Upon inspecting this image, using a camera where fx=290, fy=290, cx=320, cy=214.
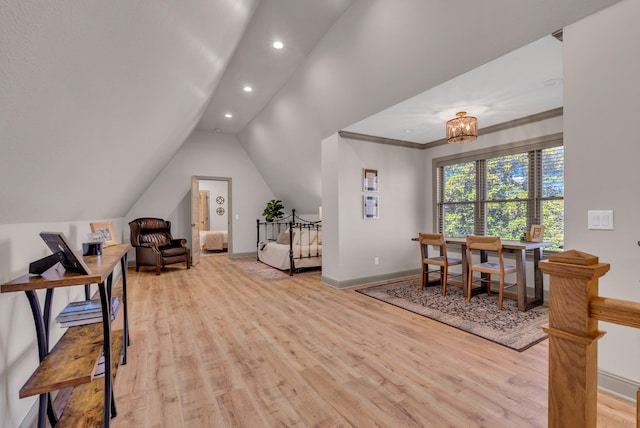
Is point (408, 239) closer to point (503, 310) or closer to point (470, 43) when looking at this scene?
point (503, 310)

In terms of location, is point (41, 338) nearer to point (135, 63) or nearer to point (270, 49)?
point (135, 63)

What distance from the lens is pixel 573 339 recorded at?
818 millimetres

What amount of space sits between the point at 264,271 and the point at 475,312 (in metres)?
3.95

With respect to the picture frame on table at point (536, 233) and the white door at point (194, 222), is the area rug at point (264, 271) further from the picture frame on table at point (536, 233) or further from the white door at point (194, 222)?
the picture frame on table at point (536, 233)

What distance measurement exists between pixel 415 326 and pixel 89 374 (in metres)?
2.74

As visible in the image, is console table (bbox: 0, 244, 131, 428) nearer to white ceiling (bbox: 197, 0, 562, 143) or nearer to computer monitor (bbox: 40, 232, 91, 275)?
computer monitor (bbox: 40, 232, 91, 275)

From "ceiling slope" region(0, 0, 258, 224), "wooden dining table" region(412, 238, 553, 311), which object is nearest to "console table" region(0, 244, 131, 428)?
"ceiling slope" region(0, 0, 258, 224)

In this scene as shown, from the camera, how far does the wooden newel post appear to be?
806mm

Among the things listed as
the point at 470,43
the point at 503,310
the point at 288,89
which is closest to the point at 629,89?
the point at 470,43

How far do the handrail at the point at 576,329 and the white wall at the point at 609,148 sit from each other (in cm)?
149

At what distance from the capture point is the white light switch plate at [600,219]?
6.16ft

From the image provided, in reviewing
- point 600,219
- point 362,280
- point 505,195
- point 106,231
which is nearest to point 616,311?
point 600,219

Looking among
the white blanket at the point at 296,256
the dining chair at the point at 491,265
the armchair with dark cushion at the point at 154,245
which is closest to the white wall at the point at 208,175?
the armchair with dark cushion at the point at 154,245

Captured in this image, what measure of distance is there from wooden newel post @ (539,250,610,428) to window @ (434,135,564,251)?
381 centimetres
